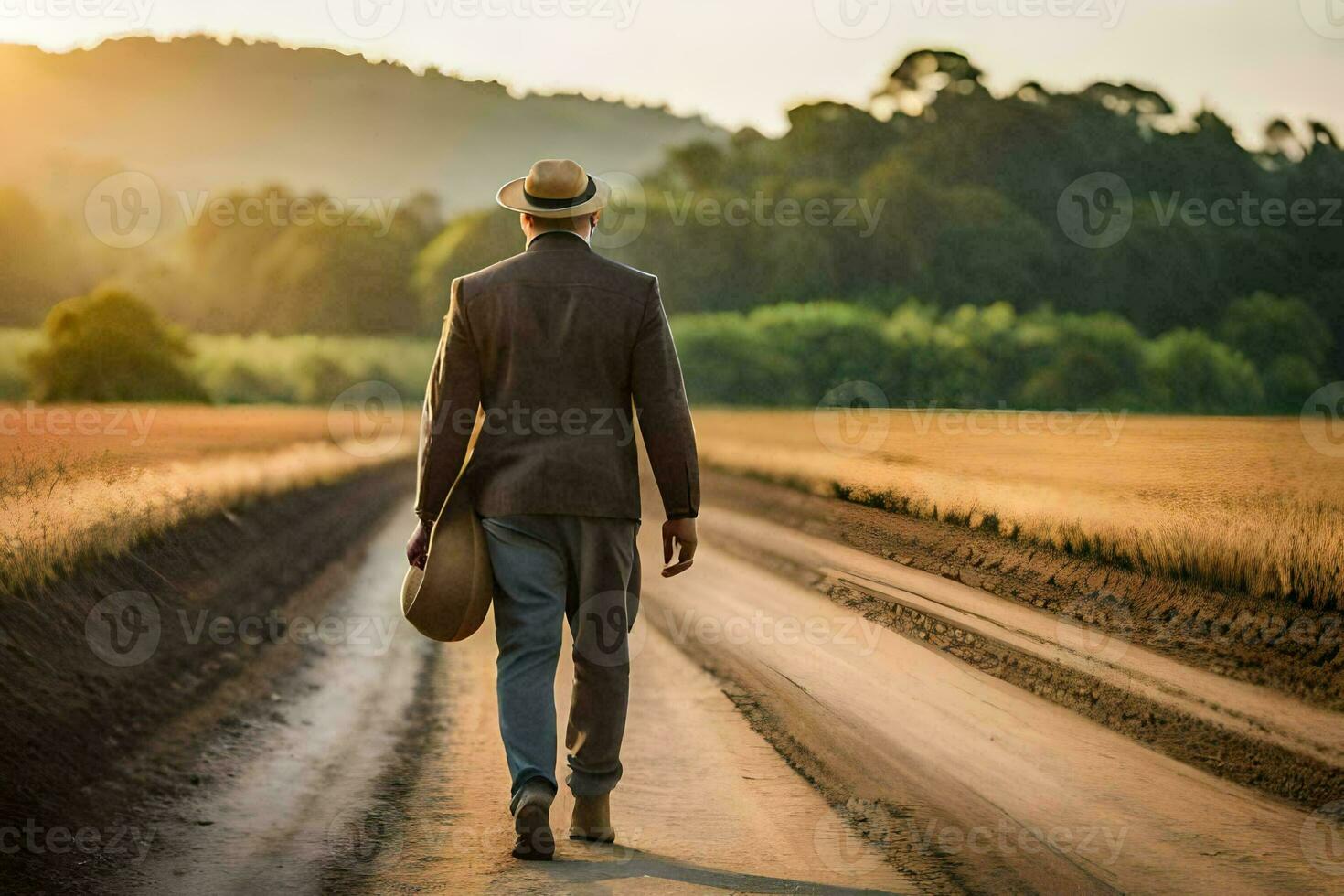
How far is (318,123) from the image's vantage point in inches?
4400

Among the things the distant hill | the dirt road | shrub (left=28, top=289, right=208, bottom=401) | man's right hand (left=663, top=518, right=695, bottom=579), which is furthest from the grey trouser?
the distant hill

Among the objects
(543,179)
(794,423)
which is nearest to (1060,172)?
(794,423)

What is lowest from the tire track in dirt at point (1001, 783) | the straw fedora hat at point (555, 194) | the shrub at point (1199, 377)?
the tire track in dirt at point (1001, 783)

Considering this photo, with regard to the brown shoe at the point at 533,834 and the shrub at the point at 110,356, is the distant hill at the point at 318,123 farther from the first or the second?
the brown shoe at the point at 533,834

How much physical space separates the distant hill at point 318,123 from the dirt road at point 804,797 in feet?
148

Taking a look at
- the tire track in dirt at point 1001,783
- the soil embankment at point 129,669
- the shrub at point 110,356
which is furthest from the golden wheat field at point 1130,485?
the shrub at point 110,356

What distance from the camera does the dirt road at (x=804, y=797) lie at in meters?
3.94

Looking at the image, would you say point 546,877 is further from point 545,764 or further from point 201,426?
point 201,426

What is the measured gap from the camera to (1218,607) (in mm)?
4375

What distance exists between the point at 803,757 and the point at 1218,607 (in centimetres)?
168

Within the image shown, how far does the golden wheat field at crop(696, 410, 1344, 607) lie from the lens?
4445 millimetres

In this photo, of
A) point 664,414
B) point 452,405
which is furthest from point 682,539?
point 452,405

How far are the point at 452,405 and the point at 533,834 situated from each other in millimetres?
1326

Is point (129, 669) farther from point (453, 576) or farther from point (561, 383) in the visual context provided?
point (561, 383)
